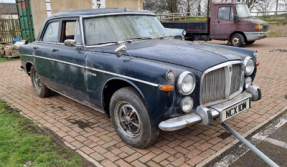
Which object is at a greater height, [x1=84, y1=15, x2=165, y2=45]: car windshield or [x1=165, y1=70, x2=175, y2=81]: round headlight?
[x1=84, y1=15, x2=165, y2=45]: car windshield

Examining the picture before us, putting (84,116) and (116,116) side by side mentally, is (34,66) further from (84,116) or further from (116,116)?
(116,116)

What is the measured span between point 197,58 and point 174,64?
0.32 metres

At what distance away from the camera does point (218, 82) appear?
3.17m

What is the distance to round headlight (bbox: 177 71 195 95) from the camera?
276 centimetres

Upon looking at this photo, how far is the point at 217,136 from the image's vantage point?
12.0ft

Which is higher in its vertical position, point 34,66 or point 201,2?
point 201,2

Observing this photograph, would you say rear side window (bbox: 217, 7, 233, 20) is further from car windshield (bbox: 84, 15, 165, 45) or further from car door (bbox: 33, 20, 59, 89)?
car door (bbox: 33, 20, 59, 89)

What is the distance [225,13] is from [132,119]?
11.2 m

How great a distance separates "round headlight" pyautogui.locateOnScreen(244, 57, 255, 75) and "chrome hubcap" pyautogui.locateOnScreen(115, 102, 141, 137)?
1753 millimetres

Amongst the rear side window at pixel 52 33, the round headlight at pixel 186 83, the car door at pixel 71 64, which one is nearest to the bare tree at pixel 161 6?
the rear side window at pixel 52 33

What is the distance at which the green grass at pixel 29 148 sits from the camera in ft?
10.1

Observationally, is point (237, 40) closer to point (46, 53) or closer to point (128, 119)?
point (46, 53)

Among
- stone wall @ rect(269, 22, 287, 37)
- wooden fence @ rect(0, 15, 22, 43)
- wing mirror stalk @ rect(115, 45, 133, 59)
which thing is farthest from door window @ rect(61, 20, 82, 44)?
→ stone wall @ rect(269, 22, 287, 37)

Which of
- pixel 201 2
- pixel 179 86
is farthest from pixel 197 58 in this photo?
pixel 201 2
